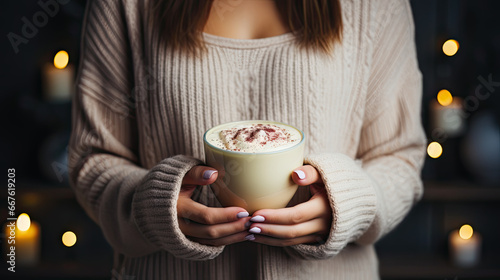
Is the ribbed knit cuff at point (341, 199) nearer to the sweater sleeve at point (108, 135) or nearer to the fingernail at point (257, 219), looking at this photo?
the fingernail at point (257, 219)

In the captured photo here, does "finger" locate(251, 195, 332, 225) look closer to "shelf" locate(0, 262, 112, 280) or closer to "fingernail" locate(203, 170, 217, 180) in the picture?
"fingernail" locate(203, 170, 217, 180)

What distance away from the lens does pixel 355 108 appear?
80 centimetres

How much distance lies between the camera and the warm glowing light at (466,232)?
5.30 ft

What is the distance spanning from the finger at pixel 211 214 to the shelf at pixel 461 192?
1.12m

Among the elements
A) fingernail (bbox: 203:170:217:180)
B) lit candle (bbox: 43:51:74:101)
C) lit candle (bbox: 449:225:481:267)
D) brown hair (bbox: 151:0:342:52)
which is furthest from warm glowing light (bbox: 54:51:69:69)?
lit candle (bbox: 449:225:481:267)

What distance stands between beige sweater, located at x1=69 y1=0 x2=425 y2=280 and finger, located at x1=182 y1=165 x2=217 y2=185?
0.12 metres

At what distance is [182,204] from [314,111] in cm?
26

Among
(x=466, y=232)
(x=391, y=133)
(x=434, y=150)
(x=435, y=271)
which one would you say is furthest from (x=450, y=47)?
(x=391, y=133)

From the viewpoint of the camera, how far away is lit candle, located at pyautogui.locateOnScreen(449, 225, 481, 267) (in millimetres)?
1599

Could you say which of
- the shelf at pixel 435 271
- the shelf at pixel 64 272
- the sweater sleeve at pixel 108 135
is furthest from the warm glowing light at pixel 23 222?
the shelf at pixel 435 271

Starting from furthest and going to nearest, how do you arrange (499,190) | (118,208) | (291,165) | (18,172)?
(18,172)
(499,190)
(118,208)
(291,165)

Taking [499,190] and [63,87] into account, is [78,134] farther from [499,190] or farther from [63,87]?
[499,190]

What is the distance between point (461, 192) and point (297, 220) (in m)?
1.12

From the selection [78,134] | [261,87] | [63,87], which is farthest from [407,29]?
[63,87]
